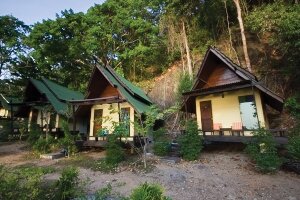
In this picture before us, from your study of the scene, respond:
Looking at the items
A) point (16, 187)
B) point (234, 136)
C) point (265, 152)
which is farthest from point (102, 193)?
point (234, 136)

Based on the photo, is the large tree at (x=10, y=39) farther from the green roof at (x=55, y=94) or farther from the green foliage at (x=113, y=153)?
the green foliage at (x=113, y=153)

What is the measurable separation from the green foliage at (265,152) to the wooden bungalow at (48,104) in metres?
13.8

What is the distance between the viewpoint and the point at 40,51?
28.3 m

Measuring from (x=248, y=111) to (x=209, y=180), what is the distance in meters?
6.54

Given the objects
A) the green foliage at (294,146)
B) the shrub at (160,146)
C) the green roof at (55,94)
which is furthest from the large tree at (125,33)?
the green foliage at (294,146)

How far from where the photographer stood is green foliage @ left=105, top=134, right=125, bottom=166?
1320cm

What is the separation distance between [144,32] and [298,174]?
2372cm

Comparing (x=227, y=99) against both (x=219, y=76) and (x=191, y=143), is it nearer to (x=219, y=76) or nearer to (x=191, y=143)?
(x=219, y=76)

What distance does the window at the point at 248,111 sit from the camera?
48.1ft

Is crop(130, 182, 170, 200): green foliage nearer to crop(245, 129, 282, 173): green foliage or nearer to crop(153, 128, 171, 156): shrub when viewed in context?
crop(245, 129, 282, 173): green foliage

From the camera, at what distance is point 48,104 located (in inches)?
829

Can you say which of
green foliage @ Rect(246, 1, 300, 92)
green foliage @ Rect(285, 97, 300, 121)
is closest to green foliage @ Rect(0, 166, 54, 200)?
green foliage @ Rect(246, 1, 300, 92)

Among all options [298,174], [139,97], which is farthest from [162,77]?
[298,174]

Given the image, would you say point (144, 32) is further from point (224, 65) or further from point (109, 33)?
point (224, 65)
